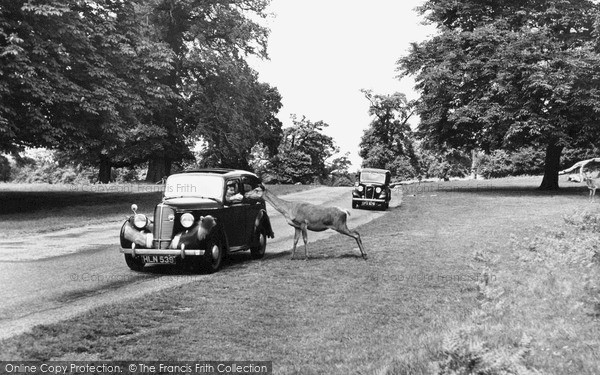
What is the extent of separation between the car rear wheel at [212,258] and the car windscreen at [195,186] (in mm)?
1237

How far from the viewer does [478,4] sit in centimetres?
4316

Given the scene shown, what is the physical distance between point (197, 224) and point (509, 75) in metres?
30.6

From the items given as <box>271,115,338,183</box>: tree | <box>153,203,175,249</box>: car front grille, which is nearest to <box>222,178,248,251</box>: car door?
<box>153,203,175,249</box>: car front grille

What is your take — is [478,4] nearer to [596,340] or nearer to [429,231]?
[429,231]

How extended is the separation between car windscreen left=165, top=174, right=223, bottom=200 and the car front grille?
1.10m

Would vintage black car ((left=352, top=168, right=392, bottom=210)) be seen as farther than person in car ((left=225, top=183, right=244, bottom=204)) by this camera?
Yes

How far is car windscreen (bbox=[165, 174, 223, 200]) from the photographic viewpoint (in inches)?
488

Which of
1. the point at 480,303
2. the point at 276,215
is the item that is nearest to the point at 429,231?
the point at 276,215

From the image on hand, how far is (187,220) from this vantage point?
11.2 m

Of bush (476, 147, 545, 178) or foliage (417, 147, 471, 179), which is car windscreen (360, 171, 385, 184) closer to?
bush (476, 147, 545, 178)

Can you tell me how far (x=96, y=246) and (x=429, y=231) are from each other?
11.1 m

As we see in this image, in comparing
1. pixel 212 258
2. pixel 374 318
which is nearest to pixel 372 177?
pixel 212 258

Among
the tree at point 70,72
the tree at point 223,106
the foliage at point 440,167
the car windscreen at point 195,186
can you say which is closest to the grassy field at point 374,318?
the car windscreen at point 195,186
